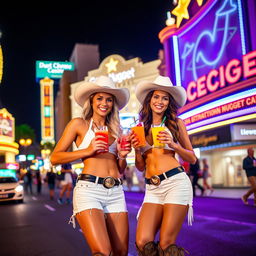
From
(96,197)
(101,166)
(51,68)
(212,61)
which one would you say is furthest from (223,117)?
(51,68)

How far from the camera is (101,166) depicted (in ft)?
11.5

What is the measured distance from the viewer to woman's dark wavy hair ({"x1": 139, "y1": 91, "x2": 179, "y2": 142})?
4.08 meters

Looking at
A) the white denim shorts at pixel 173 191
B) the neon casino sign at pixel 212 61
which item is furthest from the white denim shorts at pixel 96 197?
the neon casino sign at pixel 212 61

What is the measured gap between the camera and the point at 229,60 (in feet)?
67.5

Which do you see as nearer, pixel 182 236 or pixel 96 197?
pixel 96 197

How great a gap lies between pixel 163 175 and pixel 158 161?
0.16 meters

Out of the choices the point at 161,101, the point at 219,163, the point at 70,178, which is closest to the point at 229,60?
the point at 219,163

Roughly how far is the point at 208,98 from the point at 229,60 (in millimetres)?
2229

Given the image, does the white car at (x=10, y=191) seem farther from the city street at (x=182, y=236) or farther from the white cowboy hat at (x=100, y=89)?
the white cowboy hat at (x=100, y=89)

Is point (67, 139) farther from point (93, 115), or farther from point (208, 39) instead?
point (208, 39)

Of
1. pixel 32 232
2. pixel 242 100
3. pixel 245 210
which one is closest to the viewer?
pixel 32 232

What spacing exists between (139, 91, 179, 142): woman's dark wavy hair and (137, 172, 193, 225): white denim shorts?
0.49m

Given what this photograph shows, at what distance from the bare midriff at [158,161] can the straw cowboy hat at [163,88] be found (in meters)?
0.64

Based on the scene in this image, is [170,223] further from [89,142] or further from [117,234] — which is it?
[89,142]
